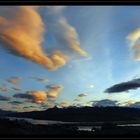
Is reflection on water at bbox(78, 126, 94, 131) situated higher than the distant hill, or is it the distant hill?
the distant hill

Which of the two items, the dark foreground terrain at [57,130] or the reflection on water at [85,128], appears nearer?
the dark foreground terrain at [57,130]

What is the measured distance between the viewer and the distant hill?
170 inches

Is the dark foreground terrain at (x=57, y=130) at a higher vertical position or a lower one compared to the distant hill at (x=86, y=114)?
lower

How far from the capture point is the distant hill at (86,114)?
4.33 metres

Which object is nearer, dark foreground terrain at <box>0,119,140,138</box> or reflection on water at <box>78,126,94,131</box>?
dark foreground terrain at <box>0,119,140,138</box>

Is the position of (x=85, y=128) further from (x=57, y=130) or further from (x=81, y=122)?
(x=57, y=130)

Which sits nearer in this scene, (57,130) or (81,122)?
(57,130)

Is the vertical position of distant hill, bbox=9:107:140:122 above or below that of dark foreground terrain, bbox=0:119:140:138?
above

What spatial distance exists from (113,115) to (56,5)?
1421mm

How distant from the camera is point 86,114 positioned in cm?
436

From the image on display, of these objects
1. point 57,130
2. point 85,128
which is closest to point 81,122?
point 85,128

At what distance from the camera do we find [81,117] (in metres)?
4.39
